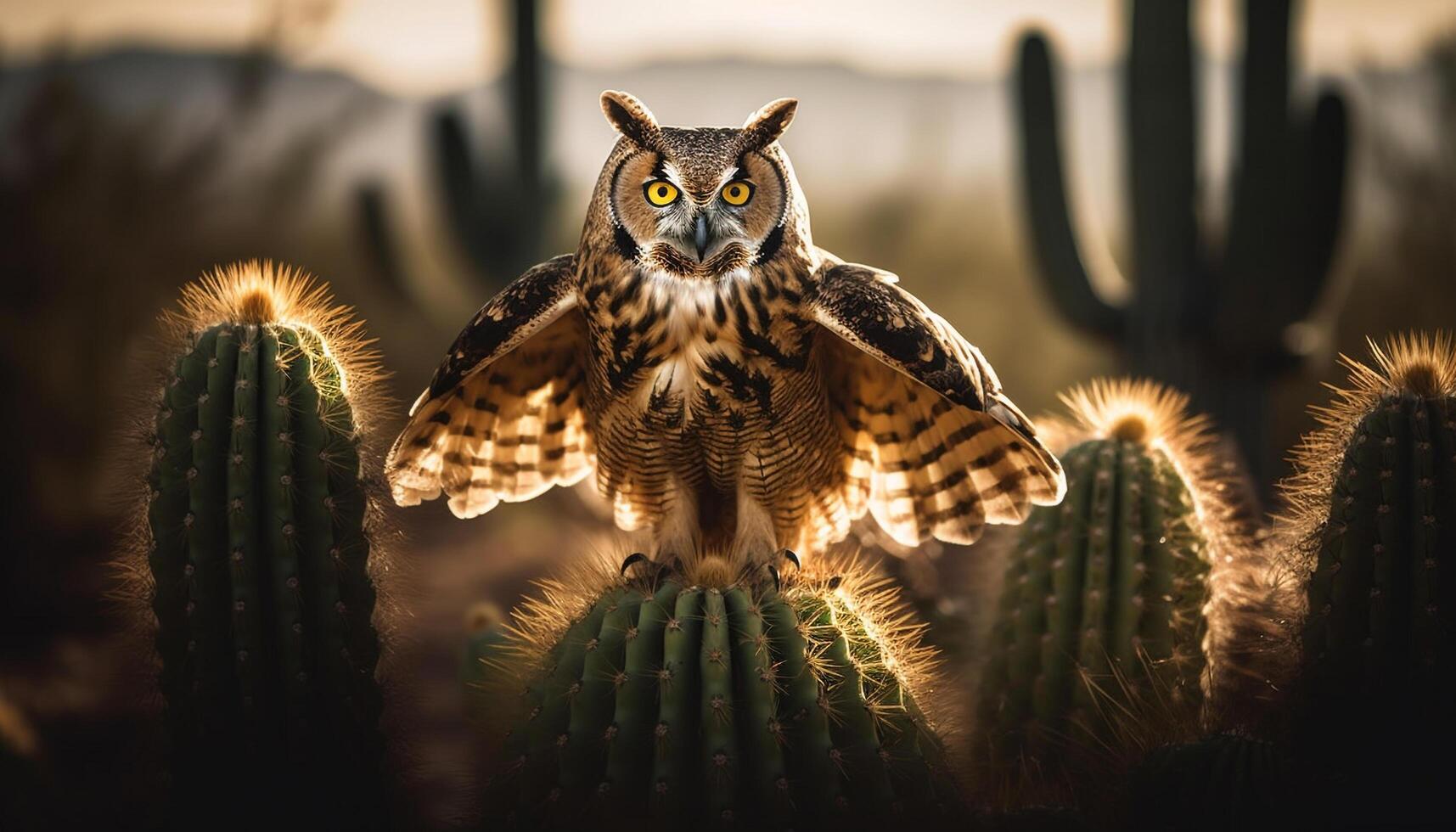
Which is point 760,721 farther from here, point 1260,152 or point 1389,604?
point 1260,152

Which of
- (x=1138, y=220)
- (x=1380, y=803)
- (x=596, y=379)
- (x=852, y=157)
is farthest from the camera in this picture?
(x=852, y=157)

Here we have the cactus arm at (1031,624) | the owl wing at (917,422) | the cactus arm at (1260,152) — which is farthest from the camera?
the cactus arm at (1260,152)

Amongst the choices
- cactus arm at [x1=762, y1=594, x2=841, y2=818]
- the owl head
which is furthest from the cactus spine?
the owl head

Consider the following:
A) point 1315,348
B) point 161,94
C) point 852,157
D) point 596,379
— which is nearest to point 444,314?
point 161,94

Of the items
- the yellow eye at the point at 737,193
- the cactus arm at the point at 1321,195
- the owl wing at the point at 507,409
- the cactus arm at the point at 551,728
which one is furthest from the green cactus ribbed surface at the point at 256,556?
the cactus arm at the point at 1321,195

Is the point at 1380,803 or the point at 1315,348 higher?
the point at 1315,348

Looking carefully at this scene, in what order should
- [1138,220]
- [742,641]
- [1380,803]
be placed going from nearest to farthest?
[742,641] → [1380,803] → [1138,220]

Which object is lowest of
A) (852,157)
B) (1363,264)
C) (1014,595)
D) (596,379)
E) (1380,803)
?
(1380,803)

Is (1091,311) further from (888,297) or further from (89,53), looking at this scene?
(89,53)

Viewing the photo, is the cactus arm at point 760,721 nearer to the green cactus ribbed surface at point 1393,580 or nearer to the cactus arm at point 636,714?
the cactus arm at point 636,714
